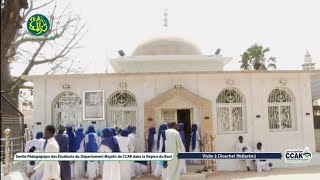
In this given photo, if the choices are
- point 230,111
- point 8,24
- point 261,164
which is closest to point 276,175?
point 261,164

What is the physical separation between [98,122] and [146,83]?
2.18 meters

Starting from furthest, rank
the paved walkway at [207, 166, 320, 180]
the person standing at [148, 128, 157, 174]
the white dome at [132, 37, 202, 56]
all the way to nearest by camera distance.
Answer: the white dome at [132, 37, 202, 56] → the person standing at [148, 128, 157, 174] → the paved walkway at [207, 166, 320, 180]

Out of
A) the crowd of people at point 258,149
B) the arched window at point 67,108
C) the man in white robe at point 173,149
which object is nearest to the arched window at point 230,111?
the crowd of people at point 258,149

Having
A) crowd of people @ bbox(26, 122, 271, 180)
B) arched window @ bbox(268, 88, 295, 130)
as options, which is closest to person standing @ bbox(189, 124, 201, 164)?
crowd of people @ bbox(26, 122, 271, 180)

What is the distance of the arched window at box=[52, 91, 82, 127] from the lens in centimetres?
1341

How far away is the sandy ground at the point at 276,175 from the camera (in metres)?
11.4

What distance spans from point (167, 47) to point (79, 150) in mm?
6869

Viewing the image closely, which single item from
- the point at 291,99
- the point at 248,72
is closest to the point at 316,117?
the point at 291,99

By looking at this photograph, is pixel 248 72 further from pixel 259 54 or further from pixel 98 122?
pixel 259 54

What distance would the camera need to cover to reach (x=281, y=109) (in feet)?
45.8

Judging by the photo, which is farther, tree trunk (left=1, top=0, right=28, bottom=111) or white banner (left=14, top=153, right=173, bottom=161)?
white banner (left=14, top=153, right=173, bottom=161)

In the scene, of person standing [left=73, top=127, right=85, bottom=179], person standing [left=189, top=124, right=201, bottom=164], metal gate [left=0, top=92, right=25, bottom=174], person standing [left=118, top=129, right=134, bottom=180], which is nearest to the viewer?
metal gate [left=0, top=92, right=25, bottom=174]

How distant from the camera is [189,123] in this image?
1398cm

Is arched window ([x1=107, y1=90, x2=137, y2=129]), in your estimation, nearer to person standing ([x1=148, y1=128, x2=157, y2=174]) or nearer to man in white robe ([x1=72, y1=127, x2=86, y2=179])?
person standing ([x1=148, y1=128, x2=157, y2=174])
